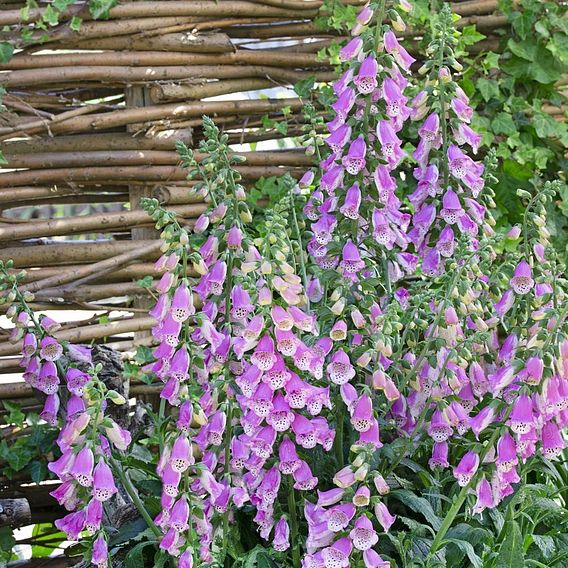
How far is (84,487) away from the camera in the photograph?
133 cm

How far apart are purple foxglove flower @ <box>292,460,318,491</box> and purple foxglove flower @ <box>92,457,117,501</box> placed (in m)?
0.25

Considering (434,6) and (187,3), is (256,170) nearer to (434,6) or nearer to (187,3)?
(187,3)

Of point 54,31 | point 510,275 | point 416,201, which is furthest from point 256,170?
point 510,275

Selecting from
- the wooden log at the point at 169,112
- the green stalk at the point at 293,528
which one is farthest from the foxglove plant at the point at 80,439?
the wooden log at the point at 169,112

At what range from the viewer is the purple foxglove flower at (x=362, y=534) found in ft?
3.90

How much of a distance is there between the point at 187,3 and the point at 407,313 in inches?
50.0

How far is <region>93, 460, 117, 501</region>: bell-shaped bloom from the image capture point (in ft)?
4.08

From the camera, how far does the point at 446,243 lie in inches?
61.1

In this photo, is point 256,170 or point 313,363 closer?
point 313,363

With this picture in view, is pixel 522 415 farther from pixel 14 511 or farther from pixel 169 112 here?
pixel 169 112

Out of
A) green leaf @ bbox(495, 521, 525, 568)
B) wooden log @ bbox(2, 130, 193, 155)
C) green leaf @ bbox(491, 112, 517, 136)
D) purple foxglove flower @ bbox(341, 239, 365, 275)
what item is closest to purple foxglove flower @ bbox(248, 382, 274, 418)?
purple foxglove flower @ bbox(341, 239, 365, 275)

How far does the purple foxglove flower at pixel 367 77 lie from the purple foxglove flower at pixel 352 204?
144 mm

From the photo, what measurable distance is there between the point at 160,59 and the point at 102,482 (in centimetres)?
138

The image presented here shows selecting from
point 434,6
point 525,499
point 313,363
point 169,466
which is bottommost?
point 525,499
